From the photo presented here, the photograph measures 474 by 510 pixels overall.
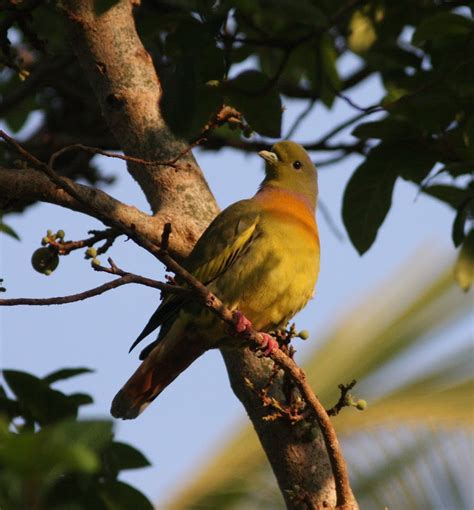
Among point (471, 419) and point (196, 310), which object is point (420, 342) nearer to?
point (471, 419)

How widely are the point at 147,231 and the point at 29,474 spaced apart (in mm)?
2187

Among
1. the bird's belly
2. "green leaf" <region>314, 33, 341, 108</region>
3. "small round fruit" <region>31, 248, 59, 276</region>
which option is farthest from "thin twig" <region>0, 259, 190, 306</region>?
"green leaf" <region>314, 33, 341, 108</region>

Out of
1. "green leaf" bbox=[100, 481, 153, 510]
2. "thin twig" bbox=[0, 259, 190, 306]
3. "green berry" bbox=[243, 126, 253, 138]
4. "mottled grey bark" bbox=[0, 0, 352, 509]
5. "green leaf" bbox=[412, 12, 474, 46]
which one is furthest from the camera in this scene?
"green berry" bbox=[243, 126, 253, 138]

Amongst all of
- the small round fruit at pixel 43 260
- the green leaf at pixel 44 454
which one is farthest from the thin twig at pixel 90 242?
the green leaf at pixel 44 454

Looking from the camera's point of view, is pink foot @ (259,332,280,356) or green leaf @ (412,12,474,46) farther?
green leaf @ (412,12,474,46)

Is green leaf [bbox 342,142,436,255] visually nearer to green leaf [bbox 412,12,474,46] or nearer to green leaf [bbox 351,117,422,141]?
green leaf [bbox 351,117,422,141]

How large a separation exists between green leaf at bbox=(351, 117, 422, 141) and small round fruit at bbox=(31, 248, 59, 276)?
1218 millimetres

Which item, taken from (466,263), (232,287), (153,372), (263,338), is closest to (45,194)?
(263,338)

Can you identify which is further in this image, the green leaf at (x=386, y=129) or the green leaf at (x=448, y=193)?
the green leaf at (x=448, y=193)

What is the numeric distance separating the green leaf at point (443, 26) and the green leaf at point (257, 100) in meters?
0.57

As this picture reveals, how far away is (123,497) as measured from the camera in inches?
120

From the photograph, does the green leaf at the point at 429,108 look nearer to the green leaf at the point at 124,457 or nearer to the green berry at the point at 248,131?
the green berry at the point at 248,131

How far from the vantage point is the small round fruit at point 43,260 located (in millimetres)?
3639

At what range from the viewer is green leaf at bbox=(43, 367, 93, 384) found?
3.40 metres
